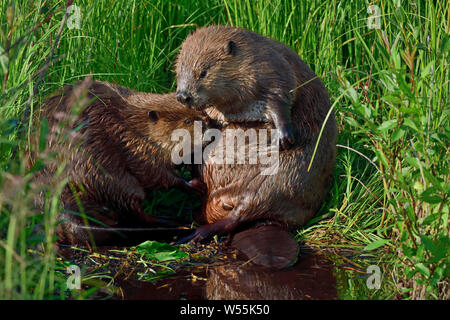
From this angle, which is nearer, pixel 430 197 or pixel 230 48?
pixel 430 197

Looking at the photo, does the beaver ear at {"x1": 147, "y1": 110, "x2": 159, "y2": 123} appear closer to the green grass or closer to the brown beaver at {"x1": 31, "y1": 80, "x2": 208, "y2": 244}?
the brown beaver at {"x1": 31, "y1": 80, "x2": 208, "y2": 244}

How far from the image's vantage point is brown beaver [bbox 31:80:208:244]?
3410 mm

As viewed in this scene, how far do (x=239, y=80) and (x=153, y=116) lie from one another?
24.1 inches

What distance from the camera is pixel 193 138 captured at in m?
3.80

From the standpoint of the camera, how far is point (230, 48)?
11.3ft

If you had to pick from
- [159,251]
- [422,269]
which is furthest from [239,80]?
[422,269]

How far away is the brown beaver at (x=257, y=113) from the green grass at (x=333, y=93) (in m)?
0.19

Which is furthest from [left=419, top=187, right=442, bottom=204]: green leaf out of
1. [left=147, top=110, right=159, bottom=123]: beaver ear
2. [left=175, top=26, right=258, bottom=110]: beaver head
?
A: [left=147, top=110, right=159, bottom=123]: beaver ear

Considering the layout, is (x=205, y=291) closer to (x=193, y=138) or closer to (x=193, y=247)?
(x=193, y=247)

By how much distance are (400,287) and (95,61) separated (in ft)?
7.89

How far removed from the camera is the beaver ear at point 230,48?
11.2ft

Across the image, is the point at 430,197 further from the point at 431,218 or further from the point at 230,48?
the point at 230,48

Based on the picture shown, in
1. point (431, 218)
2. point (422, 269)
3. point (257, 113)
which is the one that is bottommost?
point (422, 269)

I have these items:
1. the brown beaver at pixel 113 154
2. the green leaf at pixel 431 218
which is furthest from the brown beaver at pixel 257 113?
the green leaf at pixel 431 218
